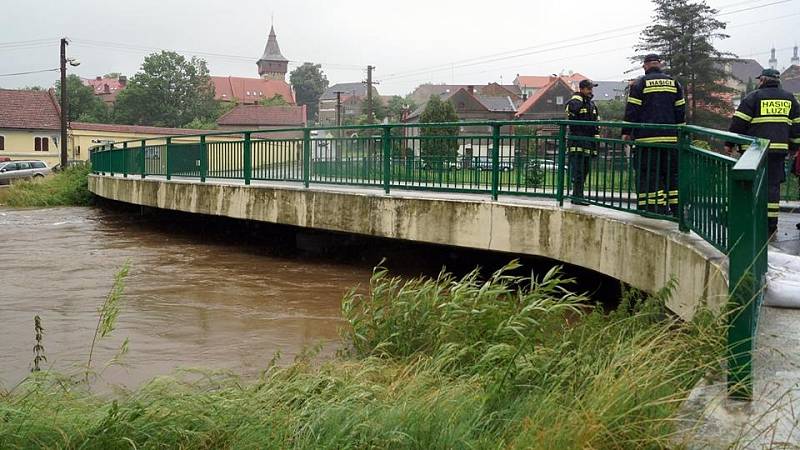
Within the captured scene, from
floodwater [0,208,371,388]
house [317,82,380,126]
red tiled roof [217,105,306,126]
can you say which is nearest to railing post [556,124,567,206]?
floodwater [0,208,371,388]

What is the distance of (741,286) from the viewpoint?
358 cm

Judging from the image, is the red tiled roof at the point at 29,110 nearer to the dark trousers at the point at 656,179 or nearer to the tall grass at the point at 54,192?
the tall grass at the point at 54,192

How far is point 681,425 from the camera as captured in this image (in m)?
3.32

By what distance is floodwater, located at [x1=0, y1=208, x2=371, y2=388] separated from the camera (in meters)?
6.81

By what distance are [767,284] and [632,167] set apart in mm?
2292

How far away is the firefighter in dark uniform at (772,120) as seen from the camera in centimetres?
760

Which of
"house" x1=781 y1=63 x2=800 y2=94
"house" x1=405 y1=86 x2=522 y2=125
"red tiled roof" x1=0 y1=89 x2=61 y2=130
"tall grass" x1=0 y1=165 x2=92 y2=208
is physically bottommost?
"tall grass" x1=0 y1=165 x2=92 y2=208

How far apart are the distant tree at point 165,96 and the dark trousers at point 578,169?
315 ft

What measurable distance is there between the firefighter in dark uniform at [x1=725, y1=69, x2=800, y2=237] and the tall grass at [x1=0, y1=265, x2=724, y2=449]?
2.77 m

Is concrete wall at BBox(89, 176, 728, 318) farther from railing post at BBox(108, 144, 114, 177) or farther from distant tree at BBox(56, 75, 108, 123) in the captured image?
distant tree at BBox(56, 75, 108, 123)

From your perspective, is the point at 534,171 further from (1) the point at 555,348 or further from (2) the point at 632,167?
(1) the point at 555,348

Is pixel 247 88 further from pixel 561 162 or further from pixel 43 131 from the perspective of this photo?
pixel 561 162

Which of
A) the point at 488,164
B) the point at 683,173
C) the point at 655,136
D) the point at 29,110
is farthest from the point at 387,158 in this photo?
the point at 29,110

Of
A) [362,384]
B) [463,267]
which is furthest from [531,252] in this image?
[362,384]
